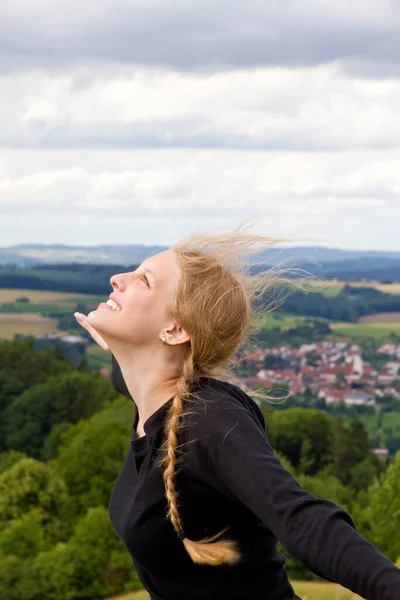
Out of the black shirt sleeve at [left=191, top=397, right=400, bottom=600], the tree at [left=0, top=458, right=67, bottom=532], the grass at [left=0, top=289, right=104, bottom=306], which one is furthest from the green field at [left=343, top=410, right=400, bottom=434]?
the black shirt sleeve at [left=191, top=397, right=400, bottom=600]

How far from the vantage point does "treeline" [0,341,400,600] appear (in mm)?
35781

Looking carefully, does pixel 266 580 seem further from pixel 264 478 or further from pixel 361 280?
pixel 361 280

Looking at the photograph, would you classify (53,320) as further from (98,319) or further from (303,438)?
(98,319)

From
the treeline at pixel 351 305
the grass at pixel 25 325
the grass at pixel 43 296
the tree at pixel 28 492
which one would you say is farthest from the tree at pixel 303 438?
the grass at pixel 43 296

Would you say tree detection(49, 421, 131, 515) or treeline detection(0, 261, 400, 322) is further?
treeline detection(0, 261, 400, 322)

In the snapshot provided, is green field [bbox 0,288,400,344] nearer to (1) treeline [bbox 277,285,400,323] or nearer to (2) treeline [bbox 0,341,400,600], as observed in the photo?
(1) treeline [bbox 277,285,400,323]

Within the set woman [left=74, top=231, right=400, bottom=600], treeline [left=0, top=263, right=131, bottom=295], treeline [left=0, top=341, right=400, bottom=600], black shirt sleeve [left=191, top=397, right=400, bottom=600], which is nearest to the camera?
black shirt sleeve [left=191, top=397, right=400, bottom=600]

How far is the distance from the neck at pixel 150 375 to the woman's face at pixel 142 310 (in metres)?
0.06

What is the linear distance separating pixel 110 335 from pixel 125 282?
7.3 inches

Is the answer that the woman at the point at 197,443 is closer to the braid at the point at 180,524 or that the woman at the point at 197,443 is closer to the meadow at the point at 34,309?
the braid at the point at 180,524

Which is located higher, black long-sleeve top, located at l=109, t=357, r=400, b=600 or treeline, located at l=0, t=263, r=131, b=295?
black long-sleeve top, located at l=109, t=357, r=400, b=600

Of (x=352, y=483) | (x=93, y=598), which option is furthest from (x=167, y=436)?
(x=352, y=483)

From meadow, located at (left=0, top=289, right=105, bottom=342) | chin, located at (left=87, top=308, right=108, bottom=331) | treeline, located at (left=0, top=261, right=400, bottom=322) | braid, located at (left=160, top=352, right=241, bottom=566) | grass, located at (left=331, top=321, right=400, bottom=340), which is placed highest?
chin, located at (left=87, top=308, right=108, bottom=331)

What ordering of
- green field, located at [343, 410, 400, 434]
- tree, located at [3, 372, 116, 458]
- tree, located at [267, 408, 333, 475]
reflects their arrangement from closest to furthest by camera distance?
tree, located at [267, 408, 333, 475], tree, located at [3, 372, 116, 458], green field, located at [343, 410, 400, 434]
